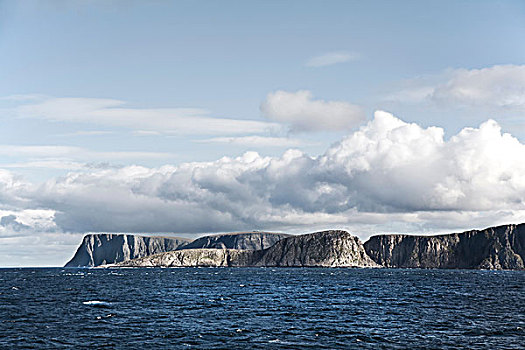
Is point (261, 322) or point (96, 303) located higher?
point (261, 322)

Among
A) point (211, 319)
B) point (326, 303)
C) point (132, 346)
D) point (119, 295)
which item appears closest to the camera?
point (132, 346)

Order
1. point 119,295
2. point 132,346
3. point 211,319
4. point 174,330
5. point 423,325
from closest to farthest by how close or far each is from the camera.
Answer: point 132,346, point 174,330, point 423,325, point 211,319, point 119,295

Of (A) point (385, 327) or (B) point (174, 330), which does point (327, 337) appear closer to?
(A) point (385, 327)

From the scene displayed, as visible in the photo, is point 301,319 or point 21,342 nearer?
point 21,342

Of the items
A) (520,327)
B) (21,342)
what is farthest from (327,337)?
(21,342)

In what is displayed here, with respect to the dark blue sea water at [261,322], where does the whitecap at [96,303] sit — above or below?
below

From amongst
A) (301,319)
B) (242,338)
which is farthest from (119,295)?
(242,338)

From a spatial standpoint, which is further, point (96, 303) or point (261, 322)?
point (96, 303)

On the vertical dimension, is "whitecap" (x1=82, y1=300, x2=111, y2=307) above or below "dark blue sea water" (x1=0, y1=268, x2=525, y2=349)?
below

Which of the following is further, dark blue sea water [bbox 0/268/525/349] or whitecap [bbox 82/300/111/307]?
whitecap [bbox 82/300/111/307]

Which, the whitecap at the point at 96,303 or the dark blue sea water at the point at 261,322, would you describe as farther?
the whitecap at the point at 96,303
